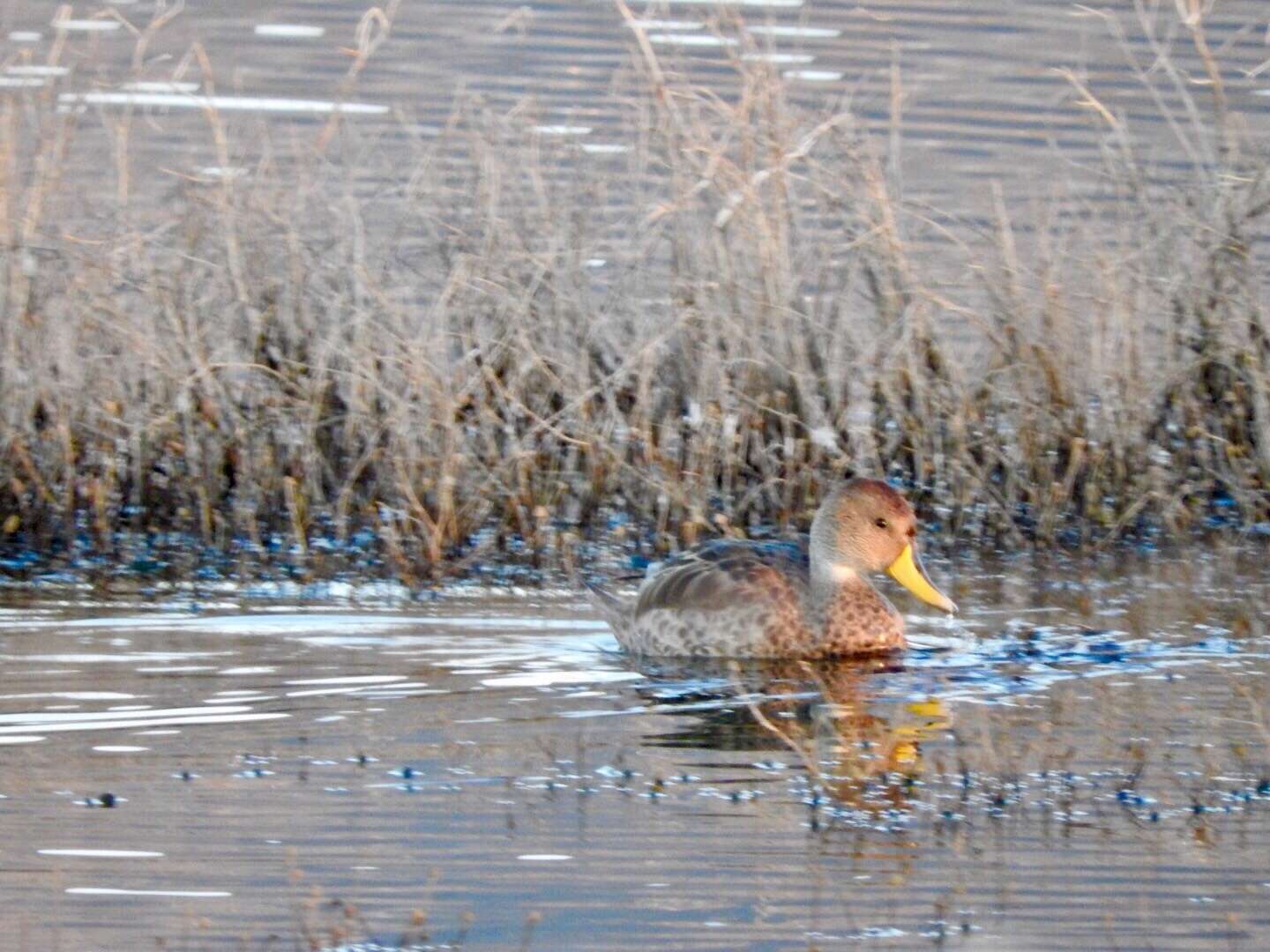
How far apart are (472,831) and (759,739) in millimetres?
1357

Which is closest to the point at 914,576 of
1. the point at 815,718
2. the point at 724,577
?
the point at 724,577

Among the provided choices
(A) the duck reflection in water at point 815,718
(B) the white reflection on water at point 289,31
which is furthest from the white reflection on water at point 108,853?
(B) the white reflection on water at point 289,31

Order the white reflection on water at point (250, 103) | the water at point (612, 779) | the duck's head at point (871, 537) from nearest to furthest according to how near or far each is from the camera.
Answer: the water at point (612, 779)
the duck's head at point (871, 537)
the white reflection on water at point (250, 103)

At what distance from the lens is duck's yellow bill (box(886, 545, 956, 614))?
30.2 feet

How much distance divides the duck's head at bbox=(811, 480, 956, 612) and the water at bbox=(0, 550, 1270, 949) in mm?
297

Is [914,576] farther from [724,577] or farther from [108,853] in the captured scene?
[108,853]

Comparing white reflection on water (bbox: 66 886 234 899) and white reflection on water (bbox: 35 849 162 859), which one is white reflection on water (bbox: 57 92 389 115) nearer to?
white reflection on water (bbox: 35 849 162 859)

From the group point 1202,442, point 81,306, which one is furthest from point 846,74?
point 81,306

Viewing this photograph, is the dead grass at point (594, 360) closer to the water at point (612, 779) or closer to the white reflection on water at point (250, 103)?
the water at point (612, 779)

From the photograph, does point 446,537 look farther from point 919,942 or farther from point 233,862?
point 919,942

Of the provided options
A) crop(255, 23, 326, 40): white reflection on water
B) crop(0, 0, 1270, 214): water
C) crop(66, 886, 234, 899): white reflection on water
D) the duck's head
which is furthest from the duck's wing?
crop(255, 23, 326, 40): white reflection on water

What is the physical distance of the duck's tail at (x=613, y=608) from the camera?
29.7ft

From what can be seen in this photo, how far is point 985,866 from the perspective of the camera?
245 inches

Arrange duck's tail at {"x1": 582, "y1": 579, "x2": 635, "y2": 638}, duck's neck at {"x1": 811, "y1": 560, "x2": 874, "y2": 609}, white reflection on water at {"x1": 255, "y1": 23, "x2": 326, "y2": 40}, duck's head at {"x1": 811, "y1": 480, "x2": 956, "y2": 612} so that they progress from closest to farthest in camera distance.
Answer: duck's tail at {"x1": 582, "y1": 579, "x2": 635, "y2": 638} < duck's neck at {"x1": 811, "y1": 560, "x2": 874, "y2": 609} < duck's head at {"x1": 811, "y1": 480, "x2": 956, "y2": 612} < white reflection on water at {"x1": 255, "y1": 23, "x2": 326, "y2": 40}
